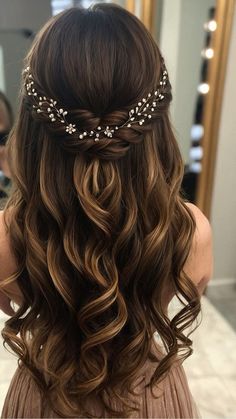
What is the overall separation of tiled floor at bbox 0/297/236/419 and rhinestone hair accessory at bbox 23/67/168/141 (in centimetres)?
85

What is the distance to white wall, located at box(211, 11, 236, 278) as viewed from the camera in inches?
71.4

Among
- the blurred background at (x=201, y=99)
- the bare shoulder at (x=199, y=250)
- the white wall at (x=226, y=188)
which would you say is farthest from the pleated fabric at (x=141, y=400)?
the white wall at (x=226, y=188)

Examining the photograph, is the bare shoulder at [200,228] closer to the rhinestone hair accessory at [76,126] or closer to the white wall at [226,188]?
the rhinestone hair accessory at [76,126]

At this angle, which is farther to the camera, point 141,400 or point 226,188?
point 226,188

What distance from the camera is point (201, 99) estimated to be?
74.3 inches

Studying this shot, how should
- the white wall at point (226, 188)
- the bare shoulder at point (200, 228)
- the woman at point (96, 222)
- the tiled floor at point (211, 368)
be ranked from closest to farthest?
the woman at point (96, 222), the bare shoulder at point (200, 228), the tiled floor at point (211, 368), the white wall at point (226, 188)

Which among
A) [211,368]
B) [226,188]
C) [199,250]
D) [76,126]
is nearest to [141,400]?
[199,250]

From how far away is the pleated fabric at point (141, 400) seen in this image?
32.6 inches

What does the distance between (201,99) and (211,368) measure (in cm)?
122

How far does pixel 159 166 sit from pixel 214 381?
4.19 ft

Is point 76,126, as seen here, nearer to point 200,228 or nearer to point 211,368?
point 200,228

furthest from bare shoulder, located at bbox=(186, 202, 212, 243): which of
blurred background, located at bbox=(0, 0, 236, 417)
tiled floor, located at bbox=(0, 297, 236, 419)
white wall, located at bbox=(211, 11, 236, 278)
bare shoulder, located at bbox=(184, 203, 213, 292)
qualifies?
white wall, located at bbox=(211, 11, 236, 278)

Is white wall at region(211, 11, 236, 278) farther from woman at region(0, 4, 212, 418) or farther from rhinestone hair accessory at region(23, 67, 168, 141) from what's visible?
rhinestone hair accessory at region(23, 67, 168, 141)

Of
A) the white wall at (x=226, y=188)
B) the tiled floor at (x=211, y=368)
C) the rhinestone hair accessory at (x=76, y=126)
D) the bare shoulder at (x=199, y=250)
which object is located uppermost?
the rhinestone hair accessory at (x=76, y=126)
